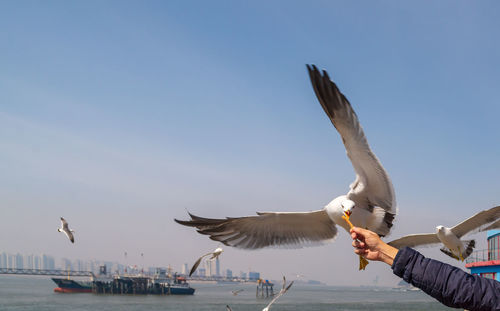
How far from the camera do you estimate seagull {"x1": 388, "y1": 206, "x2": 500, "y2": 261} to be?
4969mm

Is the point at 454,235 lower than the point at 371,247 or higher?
lower

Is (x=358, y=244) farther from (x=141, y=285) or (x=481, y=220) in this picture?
(x=141, y=285)

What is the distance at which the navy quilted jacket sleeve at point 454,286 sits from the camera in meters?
1.29

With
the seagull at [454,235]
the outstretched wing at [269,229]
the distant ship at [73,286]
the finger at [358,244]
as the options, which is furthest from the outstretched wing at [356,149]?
the distant ship at [73,286]

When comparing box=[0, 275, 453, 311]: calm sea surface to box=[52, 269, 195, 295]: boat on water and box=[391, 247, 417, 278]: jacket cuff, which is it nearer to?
box=[52, 269, 195, 295]: boat on water

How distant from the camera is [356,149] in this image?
3.86 m

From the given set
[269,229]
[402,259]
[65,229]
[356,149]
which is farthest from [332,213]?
[65,229]

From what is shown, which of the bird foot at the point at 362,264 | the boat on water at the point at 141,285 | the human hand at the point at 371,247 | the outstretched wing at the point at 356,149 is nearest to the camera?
the human hand at the point at 371,247

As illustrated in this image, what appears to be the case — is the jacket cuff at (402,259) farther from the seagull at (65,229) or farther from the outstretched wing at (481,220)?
the seagull at (65,229)

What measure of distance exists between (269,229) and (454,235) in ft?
7.17

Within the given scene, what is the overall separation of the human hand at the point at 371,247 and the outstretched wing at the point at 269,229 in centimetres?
275

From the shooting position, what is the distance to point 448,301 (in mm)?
1319

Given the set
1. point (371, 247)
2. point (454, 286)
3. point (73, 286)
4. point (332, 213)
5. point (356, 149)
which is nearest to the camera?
point (454, 286)

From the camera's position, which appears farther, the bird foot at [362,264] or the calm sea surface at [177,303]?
the calm sea surface at [177,303]
